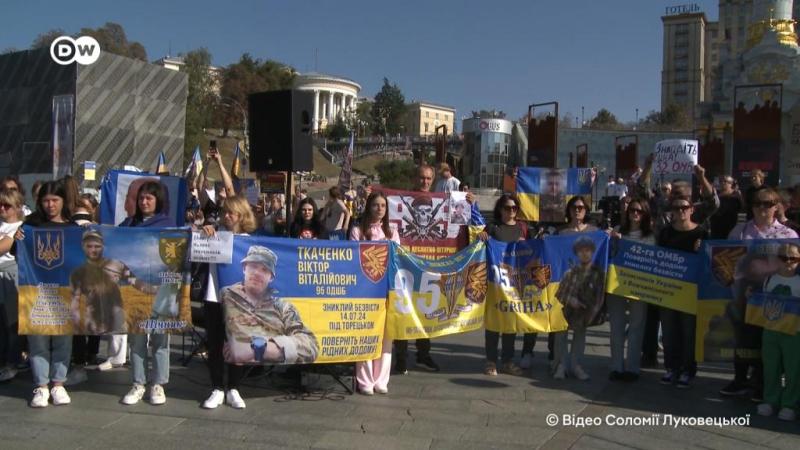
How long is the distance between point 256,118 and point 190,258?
110 inches

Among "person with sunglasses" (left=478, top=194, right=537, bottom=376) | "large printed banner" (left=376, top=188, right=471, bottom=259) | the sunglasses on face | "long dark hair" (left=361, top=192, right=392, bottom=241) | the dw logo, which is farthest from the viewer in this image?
the dw logo

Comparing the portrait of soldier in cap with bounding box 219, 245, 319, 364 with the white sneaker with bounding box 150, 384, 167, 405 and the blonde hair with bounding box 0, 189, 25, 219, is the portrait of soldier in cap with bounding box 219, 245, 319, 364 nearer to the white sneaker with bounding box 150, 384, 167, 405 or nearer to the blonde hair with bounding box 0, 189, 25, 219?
the white sneaker with bounding box 150, 384, 167, 405

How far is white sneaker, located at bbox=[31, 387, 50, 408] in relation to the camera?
18.4 ft

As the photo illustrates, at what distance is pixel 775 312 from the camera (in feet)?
18.7

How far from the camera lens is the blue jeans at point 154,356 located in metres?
5.82

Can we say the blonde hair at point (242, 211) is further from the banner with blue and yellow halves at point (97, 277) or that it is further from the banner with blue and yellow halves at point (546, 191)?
the banner with blue and yellow halves at point (546, 191)

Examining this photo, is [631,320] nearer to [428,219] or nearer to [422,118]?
[428,219]

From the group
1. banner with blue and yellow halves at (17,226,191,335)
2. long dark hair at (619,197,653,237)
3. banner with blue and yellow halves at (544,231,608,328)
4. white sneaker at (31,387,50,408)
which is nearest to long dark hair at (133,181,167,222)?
banner with blue and yellow halves at (17,226,191,335)

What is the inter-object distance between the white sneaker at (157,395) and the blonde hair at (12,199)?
1.98 meters

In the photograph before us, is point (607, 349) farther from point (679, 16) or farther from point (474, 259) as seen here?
point (679, 16)

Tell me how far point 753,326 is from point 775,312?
469 mm

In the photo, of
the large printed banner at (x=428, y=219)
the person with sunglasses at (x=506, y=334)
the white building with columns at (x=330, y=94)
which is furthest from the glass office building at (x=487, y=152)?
the white building with columns at (x=330, y=94)

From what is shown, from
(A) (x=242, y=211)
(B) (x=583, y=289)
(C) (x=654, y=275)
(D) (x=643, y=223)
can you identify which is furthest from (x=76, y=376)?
(D) (x=643, y=223)

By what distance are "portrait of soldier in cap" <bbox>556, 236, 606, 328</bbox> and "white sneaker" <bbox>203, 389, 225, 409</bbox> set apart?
3305 millimetres
